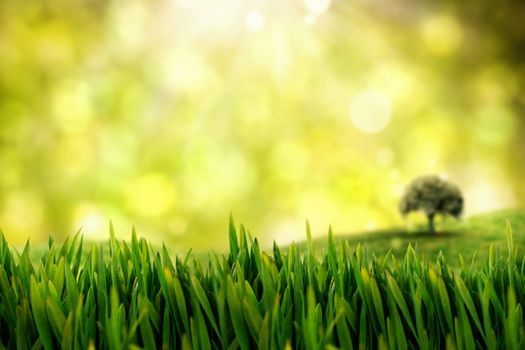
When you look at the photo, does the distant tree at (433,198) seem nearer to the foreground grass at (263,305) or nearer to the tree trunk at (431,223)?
the tree trunk at (431,223)

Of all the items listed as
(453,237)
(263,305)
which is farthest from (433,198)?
(263,305)

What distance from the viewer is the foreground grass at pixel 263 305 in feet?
4.10

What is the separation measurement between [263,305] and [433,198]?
3.65 m

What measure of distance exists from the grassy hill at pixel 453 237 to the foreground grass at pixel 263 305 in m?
2.36

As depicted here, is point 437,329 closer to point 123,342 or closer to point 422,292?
point 422,292

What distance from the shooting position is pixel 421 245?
4172 millimetres

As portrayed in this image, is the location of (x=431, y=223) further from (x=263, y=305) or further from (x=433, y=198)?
(x=263, y=305)

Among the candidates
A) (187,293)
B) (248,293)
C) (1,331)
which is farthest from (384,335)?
(1,331)

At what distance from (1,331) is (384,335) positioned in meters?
0.75

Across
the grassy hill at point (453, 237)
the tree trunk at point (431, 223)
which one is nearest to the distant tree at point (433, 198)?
the tree trunk at point (431, 223)

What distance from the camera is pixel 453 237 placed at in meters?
4.44

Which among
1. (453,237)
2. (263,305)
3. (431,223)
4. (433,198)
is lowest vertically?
(263,305)

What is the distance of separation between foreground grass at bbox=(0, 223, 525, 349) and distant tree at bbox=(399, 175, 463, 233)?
3354mm

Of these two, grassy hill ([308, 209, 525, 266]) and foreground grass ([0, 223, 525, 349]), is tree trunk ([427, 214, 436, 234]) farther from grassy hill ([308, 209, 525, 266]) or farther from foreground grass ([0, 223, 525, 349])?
foreground grass ([0, 223, 525, 349])
